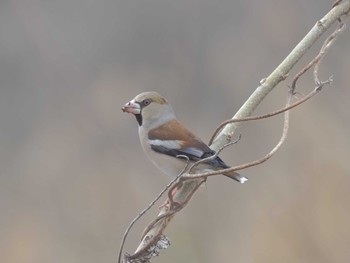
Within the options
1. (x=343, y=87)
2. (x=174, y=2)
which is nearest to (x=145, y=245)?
(x=343, y=87)

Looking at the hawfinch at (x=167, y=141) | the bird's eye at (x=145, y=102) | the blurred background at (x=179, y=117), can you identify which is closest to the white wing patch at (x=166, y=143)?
the hawfinch at (x=167, y=141)

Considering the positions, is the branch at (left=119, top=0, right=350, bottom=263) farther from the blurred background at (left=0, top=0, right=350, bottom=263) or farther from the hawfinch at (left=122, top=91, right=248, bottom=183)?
the blurred background at (left=0, top=0, right=350, bottom=263)

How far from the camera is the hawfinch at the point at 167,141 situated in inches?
47.4

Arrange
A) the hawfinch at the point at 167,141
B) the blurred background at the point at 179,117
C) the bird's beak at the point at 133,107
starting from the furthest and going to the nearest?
the blurred background at the point at 179,117 → the hawfinch at the point at 167,141 → the bird's beak at the point at 133,107

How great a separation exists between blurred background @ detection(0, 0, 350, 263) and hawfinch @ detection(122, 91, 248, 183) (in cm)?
181

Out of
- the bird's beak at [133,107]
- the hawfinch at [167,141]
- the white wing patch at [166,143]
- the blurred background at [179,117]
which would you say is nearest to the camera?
the bird's beak at [133,107]

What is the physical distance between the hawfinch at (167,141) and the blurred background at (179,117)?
5.93 ft

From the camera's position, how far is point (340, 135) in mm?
3732

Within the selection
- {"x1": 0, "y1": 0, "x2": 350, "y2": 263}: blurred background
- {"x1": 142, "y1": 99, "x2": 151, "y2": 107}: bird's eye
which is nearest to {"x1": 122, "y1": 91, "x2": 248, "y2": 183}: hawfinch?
{"x1": 142, "y1": 99, "x2": 151, "y2": 107}: bird's eye

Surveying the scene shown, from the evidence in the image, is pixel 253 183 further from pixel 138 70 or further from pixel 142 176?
pixel 138 70

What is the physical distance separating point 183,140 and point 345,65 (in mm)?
2762

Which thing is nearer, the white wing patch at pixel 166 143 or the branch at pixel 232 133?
the branch at pixel 232 133

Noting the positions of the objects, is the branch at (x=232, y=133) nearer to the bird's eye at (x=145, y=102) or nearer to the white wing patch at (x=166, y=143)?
the bird's eye at (x=145, y=102)

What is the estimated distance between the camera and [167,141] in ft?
4.46
